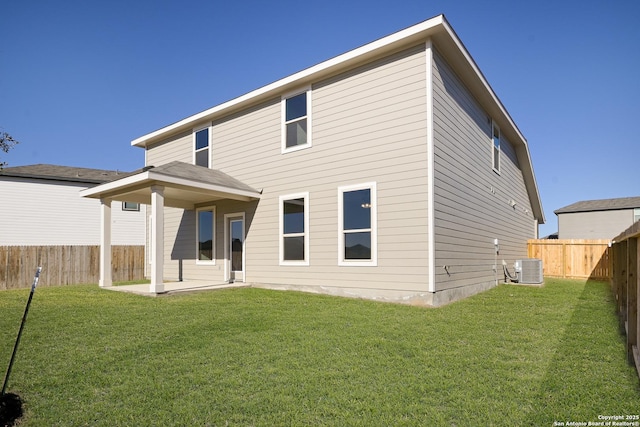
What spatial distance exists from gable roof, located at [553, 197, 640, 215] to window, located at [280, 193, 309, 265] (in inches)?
1125

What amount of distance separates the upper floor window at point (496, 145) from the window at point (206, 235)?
9.40 m

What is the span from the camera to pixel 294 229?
32.0 ft

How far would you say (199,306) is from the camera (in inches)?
291

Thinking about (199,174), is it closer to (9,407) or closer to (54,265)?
(54,265)

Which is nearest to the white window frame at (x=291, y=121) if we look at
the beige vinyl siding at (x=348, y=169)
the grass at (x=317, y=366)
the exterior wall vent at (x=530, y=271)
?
the beige vinyl siding at (x=348, y=169)

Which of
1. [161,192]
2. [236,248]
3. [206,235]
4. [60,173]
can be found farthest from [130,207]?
[161,192]

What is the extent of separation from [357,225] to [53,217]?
1688cm

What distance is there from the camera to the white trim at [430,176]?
739 cm

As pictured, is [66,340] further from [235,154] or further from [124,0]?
[124,0]

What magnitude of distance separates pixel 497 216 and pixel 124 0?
537 inches

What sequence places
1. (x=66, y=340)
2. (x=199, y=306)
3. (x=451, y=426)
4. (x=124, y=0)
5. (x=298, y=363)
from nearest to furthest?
(x=451, y=426) → (x=298, y=363) → (x=66, y=340) → (x=199, y=306) → (x=124, y=0)

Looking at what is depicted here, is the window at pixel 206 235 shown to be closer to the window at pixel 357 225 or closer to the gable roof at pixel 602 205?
the window at pixel 357 225

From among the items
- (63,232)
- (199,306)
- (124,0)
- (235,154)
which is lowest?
(199,306)

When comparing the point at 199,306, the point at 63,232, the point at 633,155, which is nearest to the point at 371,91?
the point at 199,306
